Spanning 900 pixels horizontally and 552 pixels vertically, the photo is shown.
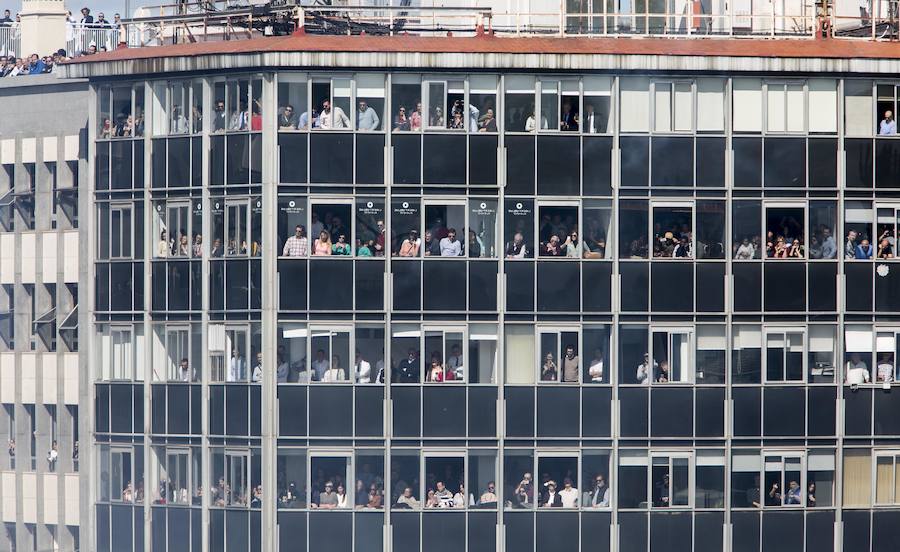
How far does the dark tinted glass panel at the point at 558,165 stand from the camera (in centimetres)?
7875

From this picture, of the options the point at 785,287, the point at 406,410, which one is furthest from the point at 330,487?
the point at 785,287

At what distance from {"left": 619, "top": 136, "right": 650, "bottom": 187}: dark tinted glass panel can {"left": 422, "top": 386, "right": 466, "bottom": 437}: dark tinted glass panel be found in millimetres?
8226

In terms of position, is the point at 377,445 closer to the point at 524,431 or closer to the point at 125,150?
the point at 524,431

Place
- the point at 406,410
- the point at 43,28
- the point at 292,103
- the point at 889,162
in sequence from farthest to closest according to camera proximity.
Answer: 1. the point at 43,28
2. the point at 889,162
3. the point at 292,103
4. the point at 406,410

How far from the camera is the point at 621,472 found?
259 ft

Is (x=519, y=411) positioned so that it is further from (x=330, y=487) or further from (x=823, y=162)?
(x=823, y=162)

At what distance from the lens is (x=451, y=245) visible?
78750mm

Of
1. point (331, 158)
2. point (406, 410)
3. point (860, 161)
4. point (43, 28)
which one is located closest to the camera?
point (406, 410)

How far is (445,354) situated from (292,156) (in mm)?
7616

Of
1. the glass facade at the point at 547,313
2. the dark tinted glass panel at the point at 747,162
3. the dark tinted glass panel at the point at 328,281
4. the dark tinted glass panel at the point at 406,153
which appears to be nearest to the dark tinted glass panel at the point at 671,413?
the glass facade at the point at 547,313

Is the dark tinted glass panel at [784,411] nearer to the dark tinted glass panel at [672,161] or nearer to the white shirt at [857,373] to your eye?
the white shirt at [857,373]

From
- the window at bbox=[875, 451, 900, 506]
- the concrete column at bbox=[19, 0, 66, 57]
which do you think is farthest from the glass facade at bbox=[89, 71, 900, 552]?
the concrete column at bbox=[19, 0, 66, 57]

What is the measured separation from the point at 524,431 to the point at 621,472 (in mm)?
3232

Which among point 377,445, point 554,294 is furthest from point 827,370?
point 377,445
